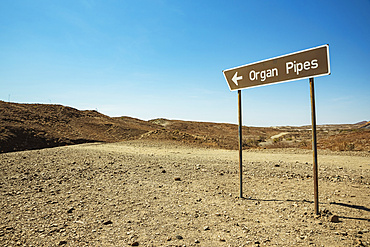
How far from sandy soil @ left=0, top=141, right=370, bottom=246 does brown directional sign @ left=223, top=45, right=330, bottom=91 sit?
8.75 ft

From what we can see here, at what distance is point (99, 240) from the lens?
3.45m

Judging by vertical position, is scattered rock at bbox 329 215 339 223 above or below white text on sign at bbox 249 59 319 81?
below

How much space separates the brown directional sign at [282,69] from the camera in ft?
13.5

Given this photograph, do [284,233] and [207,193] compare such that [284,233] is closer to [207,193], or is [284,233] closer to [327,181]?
[207,193]

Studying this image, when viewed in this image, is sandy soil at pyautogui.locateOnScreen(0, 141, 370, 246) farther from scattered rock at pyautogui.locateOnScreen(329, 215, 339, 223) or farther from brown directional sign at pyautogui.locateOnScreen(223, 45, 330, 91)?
brown directional sign at pyautogui.locateOnScreen(223, 45, 330, 91)

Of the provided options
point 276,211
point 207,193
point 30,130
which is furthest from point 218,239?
point 30,130

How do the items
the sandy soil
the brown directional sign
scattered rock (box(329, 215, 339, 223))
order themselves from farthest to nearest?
the brown directional sign
scattered rock (box(329, 215, 339, 223))
the sandy soil

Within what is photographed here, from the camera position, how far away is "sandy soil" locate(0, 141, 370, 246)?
3.48 metres

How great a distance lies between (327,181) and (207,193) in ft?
12.6

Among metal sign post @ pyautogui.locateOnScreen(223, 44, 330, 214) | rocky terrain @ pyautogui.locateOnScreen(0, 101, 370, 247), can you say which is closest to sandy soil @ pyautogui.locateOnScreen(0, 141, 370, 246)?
rocky terrain @ pyautogui.locateOnScreen(0, 101, 370, 247)

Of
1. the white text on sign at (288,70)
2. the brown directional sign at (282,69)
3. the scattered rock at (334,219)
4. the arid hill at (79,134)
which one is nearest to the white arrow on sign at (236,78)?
the brown directional sign at (282,69)

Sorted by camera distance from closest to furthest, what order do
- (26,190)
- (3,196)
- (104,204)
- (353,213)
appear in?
1. (353,213)
2. (104,204)
3. (3,196)
4. (26,190)

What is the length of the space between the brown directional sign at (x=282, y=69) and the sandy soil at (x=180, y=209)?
267 cm

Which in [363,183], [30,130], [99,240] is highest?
[30,130]
